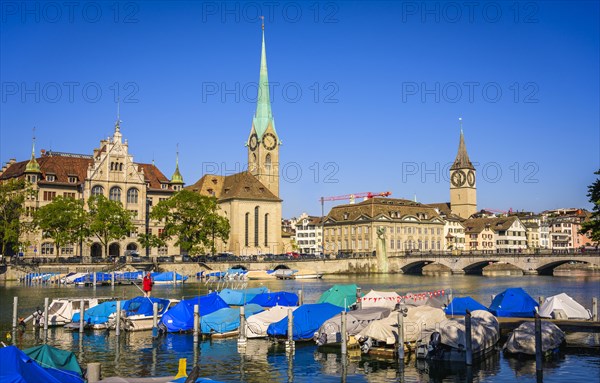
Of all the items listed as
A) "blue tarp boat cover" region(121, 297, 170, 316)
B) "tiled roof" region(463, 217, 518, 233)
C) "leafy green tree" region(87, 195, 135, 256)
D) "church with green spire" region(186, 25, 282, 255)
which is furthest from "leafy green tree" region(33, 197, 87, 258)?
"tiled roof" region(463, 217, 518, 233)

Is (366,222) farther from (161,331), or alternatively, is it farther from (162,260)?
(161,331)

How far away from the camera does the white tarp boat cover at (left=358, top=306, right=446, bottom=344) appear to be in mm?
34272

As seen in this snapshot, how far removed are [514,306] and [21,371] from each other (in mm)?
33271

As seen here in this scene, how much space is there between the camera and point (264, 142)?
515 feet

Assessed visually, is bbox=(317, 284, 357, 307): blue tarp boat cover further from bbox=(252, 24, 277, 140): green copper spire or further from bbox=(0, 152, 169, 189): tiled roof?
bbox=(252, 24, 277, 140): green copper spire

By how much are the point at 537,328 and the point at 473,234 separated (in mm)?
150242

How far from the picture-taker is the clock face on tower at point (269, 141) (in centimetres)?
15712

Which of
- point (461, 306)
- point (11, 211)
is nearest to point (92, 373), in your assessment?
point (461, 306)

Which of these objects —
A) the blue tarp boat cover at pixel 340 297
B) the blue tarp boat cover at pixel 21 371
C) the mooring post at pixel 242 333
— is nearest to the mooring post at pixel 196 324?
the mooring post at pixel 242 333

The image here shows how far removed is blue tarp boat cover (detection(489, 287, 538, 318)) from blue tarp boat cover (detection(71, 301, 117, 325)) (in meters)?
24.5

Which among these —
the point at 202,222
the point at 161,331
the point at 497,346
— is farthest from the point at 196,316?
the point at 202,222

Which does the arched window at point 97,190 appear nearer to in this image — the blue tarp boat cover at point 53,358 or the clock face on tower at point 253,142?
the clock face on tower at point 253,142

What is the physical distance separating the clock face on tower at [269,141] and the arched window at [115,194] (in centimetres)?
5132

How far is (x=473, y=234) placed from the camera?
176 m
